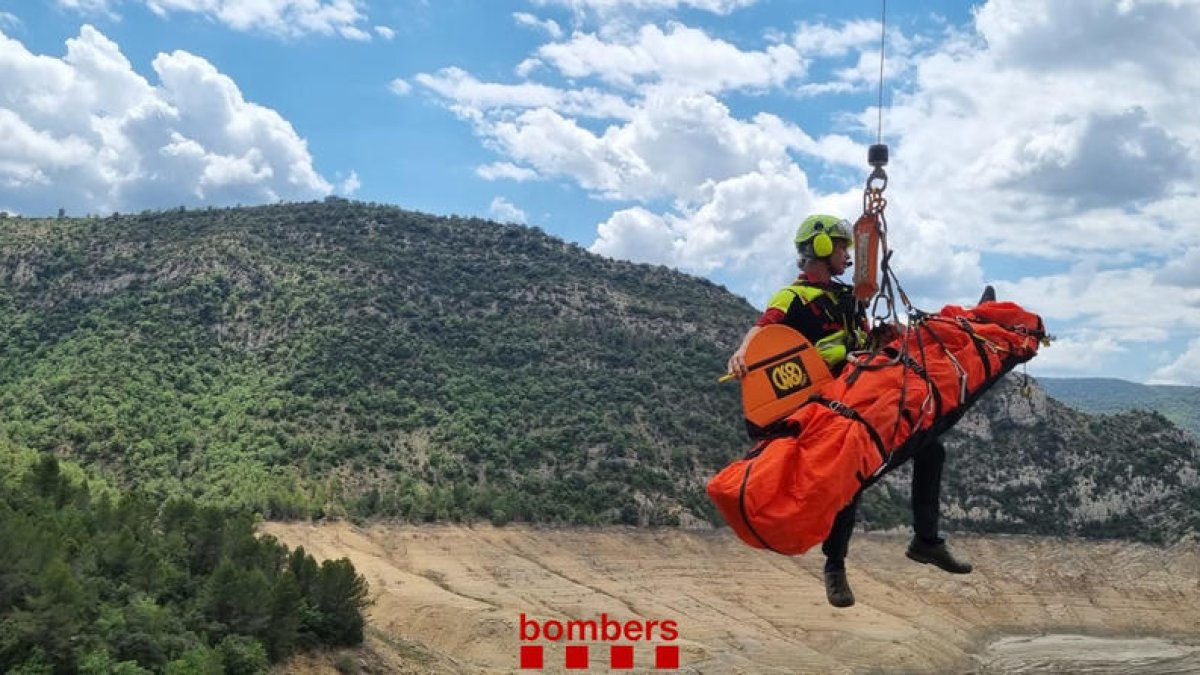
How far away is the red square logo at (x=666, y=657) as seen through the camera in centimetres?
3950

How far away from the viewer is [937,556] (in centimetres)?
770

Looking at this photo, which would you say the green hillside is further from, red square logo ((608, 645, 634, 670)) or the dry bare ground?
red square logo ((608, 645, 634, 670))

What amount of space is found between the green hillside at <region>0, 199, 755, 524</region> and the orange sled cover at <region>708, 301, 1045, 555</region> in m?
50.6

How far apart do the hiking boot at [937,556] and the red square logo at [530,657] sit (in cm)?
3175

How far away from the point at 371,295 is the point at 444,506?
37.3m

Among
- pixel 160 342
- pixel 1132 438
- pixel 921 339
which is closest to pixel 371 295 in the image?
pixel 160 342

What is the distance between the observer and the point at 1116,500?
7712cm

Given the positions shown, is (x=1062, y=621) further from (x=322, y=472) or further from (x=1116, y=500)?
(x=322, y=472)

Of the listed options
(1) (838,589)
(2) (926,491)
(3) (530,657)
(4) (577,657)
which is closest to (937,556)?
(2) (926,491)

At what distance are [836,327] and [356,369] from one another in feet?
233

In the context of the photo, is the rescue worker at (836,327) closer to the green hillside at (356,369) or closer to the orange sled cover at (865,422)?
the orange sled cover at (865,422)

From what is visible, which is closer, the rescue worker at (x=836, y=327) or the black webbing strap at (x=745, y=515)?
the black webbing strap at (x=745, y=515)

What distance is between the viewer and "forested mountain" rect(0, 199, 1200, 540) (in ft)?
198

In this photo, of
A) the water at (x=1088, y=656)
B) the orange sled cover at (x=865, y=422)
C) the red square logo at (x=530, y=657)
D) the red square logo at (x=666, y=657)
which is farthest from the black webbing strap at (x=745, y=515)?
the water at (x=1088, y=656)
